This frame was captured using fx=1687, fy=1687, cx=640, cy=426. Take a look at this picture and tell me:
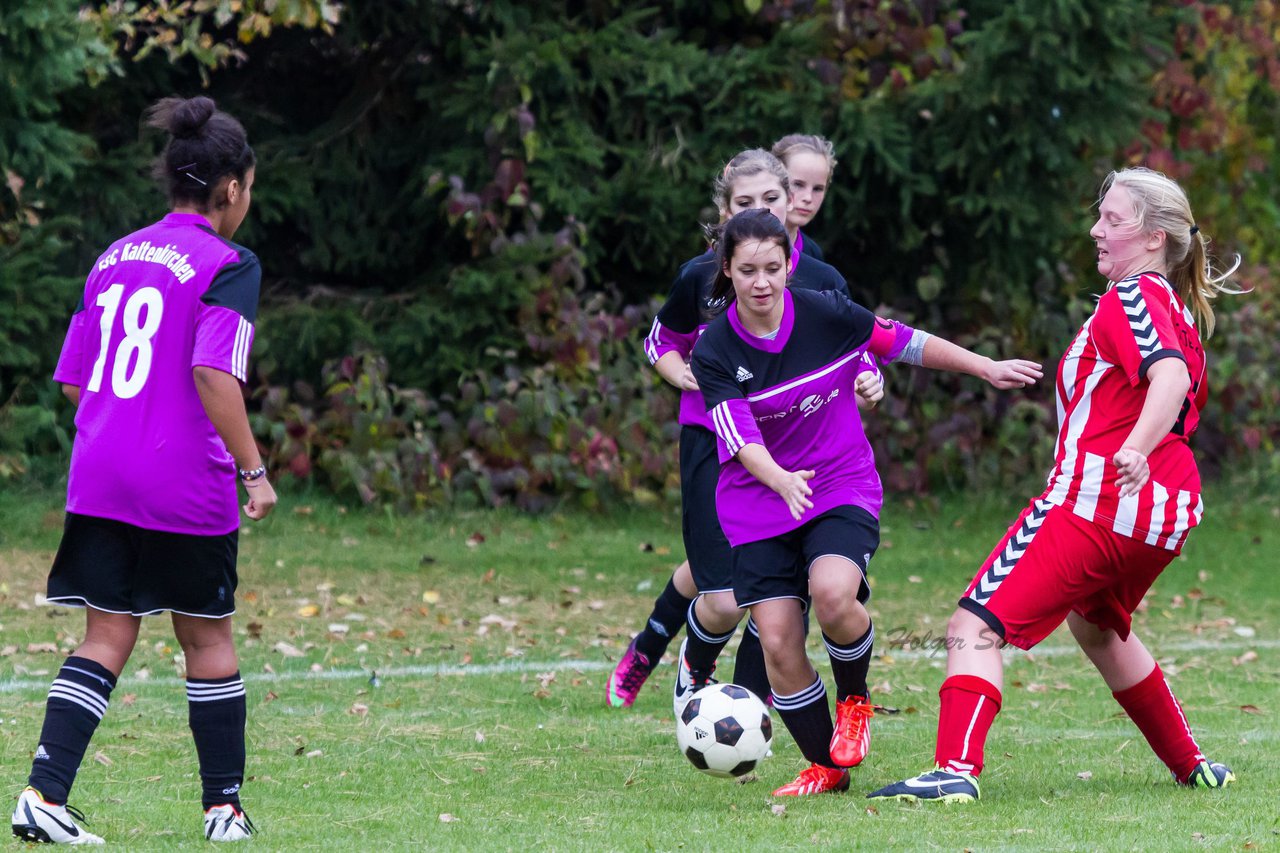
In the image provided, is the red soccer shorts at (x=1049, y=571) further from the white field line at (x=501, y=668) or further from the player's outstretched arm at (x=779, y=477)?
the white field line at (x=501, y=668)

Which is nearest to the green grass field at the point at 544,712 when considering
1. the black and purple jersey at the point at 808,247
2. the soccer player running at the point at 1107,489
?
the soccer player running at the point at 1107,489

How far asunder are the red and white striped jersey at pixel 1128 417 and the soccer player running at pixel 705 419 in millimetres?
954

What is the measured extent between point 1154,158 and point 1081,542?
9.37m

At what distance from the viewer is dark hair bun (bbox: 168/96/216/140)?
13.9 ft

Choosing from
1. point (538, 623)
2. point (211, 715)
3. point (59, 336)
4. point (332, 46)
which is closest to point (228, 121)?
point (211, 715)

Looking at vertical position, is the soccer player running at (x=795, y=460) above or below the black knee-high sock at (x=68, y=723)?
above

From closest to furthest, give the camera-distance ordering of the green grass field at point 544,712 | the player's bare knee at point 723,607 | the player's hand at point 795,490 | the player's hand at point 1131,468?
the player's hand at point 1131,468 < the green grass field at point 544,712 < the player's hand at point 795,490 < the player's bare knee at point 723,607

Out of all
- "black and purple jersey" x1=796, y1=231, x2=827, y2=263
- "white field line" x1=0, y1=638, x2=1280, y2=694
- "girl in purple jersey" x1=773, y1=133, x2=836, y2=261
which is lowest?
"white field line" x1=0, y1=638, x2=1280, y2=694

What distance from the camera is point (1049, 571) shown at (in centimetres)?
458

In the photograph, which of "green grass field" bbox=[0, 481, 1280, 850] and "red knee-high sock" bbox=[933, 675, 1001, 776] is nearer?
"green grass field" bbox=[0, 481, 1280, 850]

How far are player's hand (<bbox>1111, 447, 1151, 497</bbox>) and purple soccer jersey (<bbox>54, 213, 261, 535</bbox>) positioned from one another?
2223 mm

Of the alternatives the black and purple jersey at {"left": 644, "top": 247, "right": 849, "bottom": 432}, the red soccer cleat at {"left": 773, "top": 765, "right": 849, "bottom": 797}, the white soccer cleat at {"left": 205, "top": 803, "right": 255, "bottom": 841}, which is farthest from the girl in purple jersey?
the white soccer cleat at {"left": 205, "top": 803, "right": 255, "bottom": 841}

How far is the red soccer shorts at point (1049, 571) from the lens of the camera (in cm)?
459

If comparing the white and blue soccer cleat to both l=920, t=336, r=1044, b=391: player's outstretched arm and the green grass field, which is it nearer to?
the green grass field
